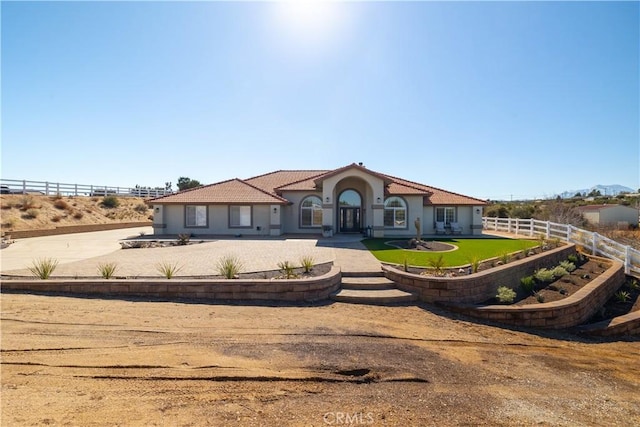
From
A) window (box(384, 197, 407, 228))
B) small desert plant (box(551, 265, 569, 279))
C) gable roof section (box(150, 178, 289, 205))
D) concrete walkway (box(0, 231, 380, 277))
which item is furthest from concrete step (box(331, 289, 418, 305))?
window (box(384, 197, 407, 228))

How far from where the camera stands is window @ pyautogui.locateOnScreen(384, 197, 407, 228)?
24.6m

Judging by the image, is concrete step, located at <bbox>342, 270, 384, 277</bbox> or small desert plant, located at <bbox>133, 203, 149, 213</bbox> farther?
small desert plant, located at <bbox>133, 203, 149, 213</bbox>

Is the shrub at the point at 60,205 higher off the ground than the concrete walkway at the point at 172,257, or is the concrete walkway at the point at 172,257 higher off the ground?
the shrub at the point at 60,205

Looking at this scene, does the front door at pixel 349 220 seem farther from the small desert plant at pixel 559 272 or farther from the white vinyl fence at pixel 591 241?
the small desert plant at pixel 559 272

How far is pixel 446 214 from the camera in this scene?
83.6ft

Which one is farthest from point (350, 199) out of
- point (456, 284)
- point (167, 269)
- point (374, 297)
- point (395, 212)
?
point (167, 269)

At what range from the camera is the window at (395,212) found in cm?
2459

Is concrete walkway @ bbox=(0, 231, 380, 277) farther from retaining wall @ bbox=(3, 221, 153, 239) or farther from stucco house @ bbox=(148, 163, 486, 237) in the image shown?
stucco house @ bbox=(148, 163, 486, 237)

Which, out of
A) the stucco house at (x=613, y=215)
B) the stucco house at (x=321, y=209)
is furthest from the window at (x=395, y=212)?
the stucco house at (x=613, y=215)

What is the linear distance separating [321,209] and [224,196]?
7.32m

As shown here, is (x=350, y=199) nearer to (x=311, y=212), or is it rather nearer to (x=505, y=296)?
(x=311, y=212)

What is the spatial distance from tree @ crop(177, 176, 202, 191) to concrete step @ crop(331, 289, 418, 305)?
175 ft

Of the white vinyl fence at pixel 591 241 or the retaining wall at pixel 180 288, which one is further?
the white vinyl fence at pixel 591 241

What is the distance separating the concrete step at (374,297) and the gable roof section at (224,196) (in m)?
14.6
